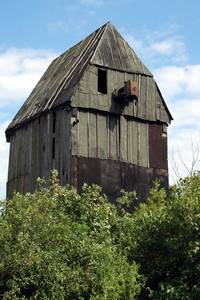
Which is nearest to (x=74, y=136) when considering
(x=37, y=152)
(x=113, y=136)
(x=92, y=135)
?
(x=92, y=135)

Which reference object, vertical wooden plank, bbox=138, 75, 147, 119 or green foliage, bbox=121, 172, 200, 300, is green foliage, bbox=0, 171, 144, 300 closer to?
green foliage, bbox=121, 172, 200, 300

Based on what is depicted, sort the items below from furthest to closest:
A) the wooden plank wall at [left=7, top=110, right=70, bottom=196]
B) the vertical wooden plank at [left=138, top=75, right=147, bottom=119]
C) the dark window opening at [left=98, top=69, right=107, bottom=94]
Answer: the vertical wooden plank at [left=138, top=75, right=147, bottom=119]
the dark window opening at [left=98, top=69, right=107, bottom=94]
the wooden plank wall at [left=7, top=110, right=70, bottom=196]

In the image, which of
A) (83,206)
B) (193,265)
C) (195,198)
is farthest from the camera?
(83,206)

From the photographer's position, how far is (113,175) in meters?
23.6

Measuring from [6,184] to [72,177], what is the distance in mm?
5398

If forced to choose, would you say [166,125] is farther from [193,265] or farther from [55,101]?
[193,265]

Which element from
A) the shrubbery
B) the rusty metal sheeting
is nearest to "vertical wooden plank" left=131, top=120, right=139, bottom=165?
the rusty metal sheeting

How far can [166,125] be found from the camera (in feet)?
85.3

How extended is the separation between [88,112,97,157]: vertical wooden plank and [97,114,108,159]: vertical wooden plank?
0.18 meters

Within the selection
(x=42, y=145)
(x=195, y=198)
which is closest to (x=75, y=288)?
(x=195, y=198)

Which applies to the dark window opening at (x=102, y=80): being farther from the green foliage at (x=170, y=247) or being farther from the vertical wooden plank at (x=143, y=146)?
the green foliage at (x=170, y=247)

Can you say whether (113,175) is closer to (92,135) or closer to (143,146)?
(92,135)

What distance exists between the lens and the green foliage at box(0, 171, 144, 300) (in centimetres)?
1307

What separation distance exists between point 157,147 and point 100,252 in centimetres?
1213
